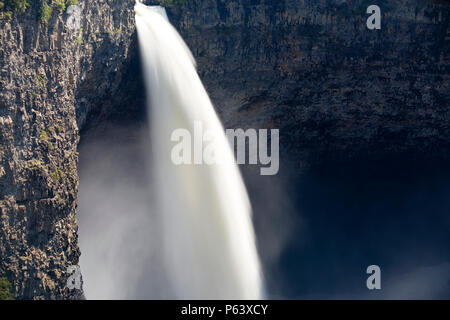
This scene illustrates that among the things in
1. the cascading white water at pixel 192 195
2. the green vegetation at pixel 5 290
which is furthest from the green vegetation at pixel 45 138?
the cascading white water at pixel 192 195

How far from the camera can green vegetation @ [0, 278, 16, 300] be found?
16.7 metres

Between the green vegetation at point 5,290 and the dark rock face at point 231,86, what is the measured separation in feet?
0.60

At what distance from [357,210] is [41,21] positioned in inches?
637

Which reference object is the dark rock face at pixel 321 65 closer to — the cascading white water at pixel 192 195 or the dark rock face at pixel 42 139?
the cascading white water at pixel 192 195

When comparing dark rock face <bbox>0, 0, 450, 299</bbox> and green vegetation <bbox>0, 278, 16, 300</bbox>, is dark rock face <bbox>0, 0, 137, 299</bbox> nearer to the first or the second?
dark rock face <bbox>0, 0, 450, 299</bbox>

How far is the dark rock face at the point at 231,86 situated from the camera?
1744 cm

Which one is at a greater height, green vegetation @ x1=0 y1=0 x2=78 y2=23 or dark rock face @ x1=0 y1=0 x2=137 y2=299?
green vegetation @ x1=0 y1=0 x2=78 y2=23

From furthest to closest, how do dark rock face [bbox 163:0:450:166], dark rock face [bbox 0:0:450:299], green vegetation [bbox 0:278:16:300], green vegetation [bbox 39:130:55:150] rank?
dark rock face [bbox 163:0:450:166], green vegetation [bbox 39:130:55:150], dark rock face [bbox 0:0:450:299], green vegetation [bbox 0:278:16:300]

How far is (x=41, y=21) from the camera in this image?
18.2 metres

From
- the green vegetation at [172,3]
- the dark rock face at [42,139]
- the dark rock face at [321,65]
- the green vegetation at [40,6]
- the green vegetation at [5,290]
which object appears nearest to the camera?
the green vegetation at [5,290]

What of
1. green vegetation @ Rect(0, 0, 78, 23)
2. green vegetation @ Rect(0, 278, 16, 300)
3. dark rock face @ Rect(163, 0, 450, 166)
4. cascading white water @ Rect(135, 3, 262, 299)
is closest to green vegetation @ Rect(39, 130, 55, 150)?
green vegetation @ Rect(0, 0, 78, 23)

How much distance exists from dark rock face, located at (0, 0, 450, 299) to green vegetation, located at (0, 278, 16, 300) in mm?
182

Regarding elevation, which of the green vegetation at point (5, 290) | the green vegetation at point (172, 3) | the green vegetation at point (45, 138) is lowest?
the green vegetation at point (5, 290)

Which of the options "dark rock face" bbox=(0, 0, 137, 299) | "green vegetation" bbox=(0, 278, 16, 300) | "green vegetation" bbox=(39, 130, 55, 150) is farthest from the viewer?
"green vegetation" bbox=(39, 130, 55, 150)
